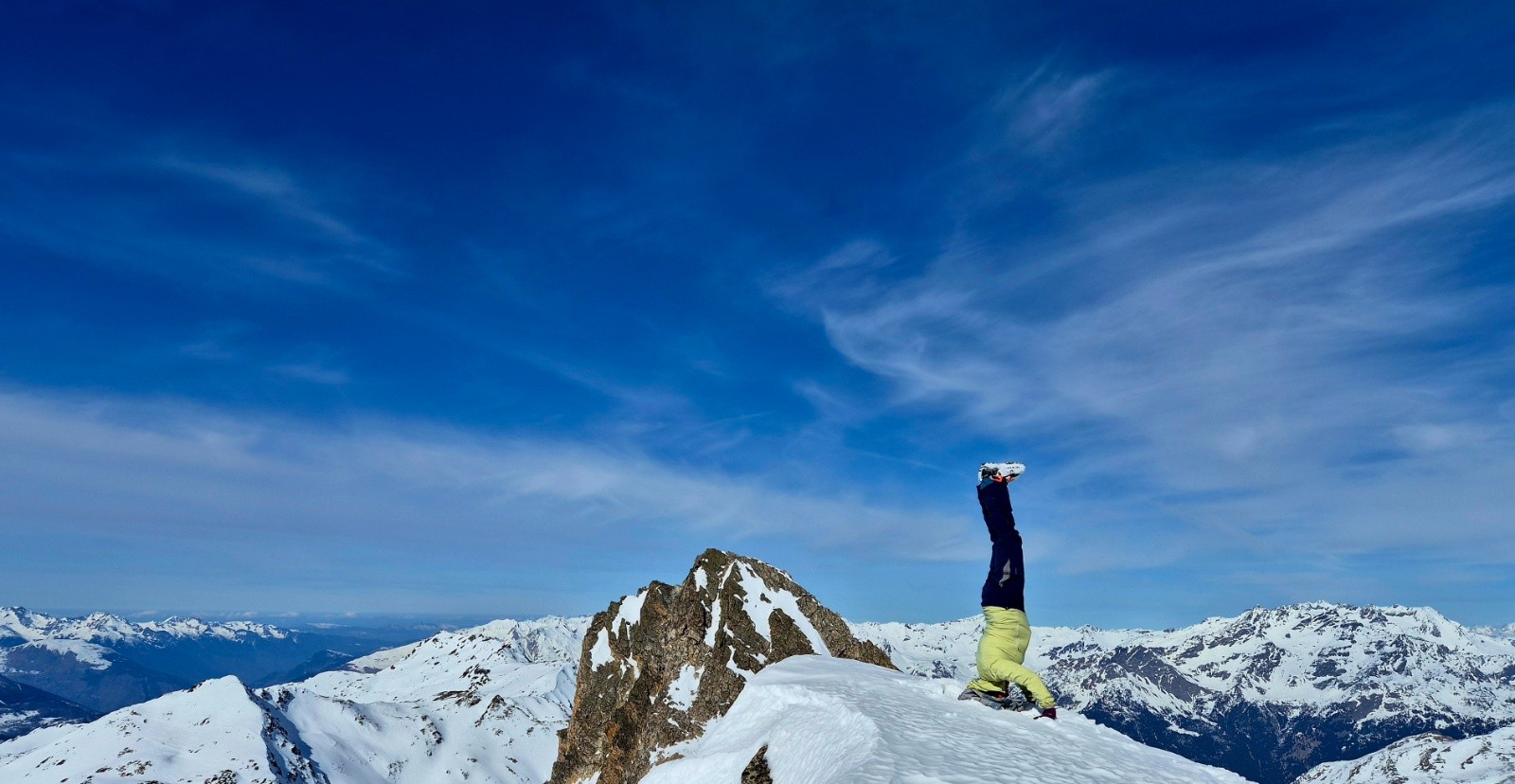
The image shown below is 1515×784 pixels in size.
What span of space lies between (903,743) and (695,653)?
2130 inches

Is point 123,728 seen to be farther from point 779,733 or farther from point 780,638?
point 779,733

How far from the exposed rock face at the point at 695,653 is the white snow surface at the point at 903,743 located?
32217 millimetres

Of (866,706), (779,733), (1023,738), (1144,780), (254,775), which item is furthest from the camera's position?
(254,775)

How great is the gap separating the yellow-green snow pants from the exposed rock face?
36.0 m

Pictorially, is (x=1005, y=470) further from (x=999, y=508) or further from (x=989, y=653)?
(x=989, y=653)

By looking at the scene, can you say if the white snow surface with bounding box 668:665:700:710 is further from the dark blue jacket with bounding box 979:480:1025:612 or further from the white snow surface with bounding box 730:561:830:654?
the dark blue jacket with bounding box 979:480:1025:612

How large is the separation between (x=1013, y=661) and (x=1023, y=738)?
7.97ft

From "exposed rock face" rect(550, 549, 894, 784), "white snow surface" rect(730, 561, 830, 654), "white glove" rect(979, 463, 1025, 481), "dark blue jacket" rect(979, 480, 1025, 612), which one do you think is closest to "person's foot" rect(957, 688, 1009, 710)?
"dark blue jacket" rect(979, 480, 1025, 612)

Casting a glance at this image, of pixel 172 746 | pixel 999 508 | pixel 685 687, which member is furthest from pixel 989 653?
pixel 172 746

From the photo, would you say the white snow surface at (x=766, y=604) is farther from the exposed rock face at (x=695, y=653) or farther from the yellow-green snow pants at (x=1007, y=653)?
the yellow-green snow pants at (x=1007, y=653)

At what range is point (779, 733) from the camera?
17594 mm

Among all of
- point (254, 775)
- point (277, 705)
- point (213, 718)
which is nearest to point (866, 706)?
point (254, 775)

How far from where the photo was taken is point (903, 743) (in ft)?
42.0

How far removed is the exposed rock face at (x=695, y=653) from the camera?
189ft
